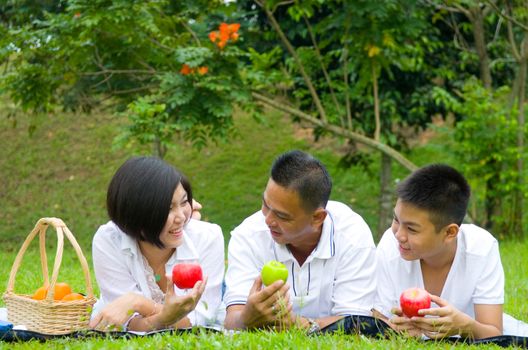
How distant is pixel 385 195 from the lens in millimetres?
12852

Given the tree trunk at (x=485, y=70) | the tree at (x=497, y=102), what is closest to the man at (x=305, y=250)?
the tree at (x=497, y=102)

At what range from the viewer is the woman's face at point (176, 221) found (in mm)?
4723

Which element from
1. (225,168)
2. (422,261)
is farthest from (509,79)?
(422,261)

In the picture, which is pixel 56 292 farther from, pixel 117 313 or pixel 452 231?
pixel 452 231

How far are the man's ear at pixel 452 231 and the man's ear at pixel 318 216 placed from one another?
0.71 meters

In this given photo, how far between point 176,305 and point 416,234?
1405 millimetres

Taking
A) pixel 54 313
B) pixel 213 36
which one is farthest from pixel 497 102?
pixel 54 313

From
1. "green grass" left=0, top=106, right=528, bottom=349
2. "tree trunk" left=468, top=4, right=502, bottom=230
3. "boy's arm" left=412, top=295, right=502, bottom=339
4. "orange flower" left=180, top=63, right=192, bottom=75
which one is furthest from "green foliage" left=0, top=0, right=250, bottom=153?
Answer: "boy's arm" left=412, top=295, right=502, bottom=339

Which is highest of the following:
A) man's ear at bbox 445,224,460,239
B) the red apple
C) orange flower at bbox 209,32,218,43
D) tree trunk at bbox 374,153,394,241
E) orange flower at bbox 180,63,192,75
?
orange flower at bbox 209,32,218,43

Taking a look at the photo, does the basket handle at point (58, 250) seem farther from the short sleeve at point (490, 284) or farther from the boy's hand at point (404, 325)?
the short sleeve at point (490, 284)

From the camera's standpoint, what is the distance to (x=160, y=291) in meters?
4.99

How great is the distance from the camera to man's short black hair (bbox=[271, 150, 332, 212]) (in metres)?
4.61

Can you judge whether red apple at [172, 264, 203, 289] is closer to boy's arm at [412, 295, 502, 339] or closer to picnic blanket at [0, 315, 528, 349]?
picnic blanket at [0, 315, 528, 349]

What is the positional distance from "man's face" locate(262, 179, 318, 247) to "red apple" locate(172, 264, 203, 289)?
510 mm
